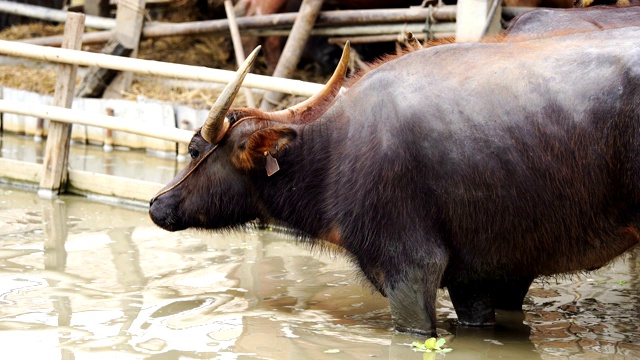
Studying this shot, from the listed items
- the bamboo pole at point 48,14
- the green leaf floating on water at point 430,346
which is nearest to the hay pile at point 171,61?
the bamboo pole at point 48,14

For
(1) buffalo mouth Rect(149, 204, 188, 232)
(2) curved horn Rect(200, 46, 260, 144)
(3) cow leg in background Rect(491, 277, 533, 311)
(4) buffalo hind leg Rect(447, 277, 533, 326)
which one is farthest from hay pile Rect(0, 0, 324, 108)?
(4) buffalo hind leg Rect(447, 277, 533, 326)

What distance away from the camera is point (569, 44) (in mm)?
5500

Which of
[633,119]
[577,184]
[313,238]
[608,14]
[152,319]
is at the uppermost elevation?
[608,14]

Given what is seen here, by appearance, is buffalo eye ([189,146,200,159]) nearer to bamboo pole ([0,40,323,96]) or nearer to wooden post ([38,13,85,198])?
bamboo pole ([0,40,323,96])

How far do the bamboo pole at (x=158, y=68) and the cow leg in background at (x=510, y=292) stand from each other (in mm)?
2046

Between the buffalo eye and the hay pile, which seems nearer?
the buffalo eye

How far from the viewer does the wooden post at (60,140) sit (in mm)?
9000

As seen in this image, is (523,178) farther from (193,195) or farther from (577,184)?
(193,195)

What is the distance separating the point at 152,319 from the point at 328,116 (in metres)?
1.58

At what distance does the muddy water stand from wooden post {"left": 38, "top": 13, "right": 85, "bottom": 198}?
82 cm

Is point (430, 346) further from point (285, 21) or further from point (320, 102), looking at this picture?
point (285, 21)

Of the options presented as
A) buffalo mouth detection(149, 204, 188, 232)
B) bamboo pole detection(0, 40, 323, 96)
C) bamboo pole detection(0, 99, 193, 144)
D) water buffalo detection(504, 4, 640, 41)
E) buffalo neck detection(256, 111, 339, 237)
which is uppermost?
water buffalo detection(504, 4, 640, 41)

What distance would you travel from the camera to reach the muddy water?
5.40m

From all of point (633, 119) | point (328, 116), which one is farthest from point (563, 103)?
point (328, 116)
